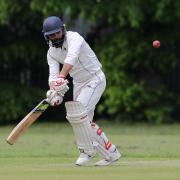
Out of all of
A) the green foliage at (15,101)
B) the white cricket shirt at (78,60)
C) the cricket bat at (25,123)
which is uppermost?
the white cricket shirt at (78,60)

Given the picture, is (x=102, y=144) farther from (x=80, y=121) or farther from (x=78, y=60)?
(x=78, y=60)

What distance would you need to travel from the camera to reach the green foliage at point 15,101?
18297 millimetres

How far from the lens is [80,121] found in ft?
29.6

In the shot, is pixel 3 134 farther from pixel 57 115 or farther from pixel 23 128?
pixel 23 128

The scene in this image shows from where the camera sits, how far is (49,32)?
9.09 m

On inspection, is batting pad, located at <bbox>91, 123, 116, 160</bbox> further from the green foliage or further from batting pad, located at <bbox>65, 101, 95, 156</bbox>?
the green foliage

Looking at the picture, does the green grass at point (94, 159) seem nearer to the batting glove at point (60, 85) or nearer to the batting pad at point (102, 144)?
the batting pad at point (102, 144)

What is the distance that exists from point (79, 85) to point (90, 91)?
0.19 m

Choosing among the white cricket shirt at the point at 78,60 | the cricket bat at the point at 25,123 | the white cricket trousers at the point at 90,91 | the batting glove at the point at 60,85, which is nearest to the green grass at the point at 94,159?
the cricket bat at the point at 25,123

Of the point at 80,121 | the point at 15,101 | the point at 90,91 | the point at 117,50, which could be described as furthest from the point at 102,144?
the point at 15,101

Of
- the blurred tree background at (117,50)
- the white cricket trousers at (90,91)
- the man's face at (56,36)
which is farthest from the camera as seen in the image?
the blurred tree background at (117,50)

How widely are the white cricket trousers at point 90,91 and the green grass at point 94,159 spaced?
2.06 feet

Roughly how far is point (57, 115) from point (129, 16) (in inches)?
143

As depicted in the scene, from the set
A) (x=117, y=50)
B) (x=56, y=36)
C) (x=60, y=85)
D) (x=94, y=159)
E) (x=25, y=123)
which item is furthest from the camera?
(x=117, y=50)
